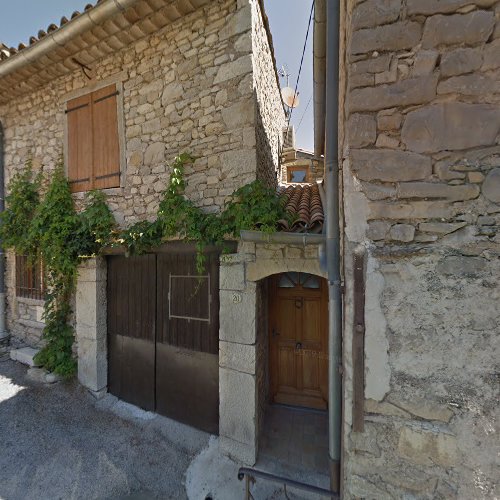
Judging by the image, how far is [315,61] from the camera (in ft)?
10.7

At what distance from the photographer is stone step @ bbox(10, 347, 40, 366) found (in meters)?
4.74

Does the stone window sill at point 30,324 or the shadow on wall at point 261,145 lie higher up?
the shadow on wall at point 261,145

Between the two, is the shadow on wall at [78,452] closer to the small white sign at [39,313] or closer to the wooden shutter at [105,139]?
the small white sign at [39,313]

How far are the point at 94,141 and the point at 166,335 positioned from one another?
133 inches

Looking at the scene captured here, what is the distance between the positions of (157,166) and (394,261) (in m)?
3.33

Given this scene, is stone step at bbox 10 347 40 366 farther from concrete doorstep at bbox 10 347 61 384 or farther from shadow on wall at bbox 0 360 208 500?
shadow on wall at bbox 0 360 208 500

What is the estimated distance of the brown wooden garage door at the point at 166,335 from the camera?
3340mm

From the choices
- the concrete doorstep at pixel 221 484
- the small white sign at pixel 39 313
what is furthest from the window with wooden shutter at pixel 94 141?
the concrete doorstep at pixel 221 484

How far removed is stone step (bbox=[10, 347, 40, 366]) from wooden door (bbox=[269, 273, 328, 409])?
447 cm

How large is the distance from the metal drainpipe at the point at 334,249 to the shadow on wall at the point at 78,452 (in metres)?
1.86

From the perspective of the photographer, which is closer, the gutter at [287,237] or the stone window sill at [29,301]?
the gutter at [287,237]

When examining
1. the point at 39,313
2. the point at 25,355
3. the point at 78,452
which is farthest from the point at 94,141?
the point at 78,452

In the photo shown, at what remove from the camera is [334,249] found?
205 cm

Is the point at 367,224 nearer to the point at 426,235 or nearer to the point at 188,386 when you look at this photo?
the point at 426,235
